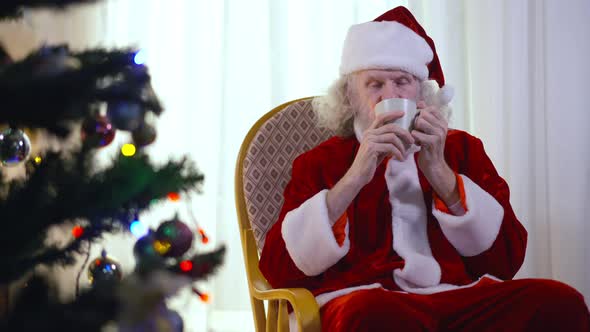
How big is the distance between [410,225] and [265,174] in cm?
42

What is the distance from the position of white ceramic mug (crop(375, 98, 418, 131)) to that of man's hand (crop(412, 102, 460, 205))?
15 millimetres

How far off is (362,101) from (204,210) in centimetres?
109

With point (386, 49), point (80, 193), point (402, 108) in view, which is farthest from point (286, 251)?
point (80, 193)

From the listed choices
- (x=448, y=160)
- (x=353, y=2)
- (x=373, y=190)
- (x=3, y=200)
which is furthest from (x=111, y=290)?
(x=353, y=2)

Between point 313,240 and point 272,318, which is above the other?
point 313,240

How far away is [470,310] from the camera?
1.46 meters

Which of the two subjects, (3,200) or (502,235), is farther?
(502,235)

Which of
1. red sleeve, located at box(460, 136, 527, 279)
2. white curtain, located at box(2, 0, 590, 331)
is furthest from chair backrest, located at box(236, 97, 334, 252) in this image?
white curtain, located at box(2, 0, 590, 331)

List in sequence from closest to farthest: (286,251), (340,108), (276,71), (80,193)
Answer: (80,193), (286,251), (340,108), (276,71)

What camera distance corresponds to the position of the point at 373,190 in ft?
5.64

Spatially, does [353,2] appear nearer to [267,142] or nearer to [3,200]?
[267,142]

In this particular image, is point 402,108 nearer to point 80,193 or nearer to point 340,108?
point 340,108

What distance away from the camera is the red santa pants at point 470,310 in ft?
4.39

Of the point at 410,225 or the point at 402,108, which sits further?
the point at 410,225
